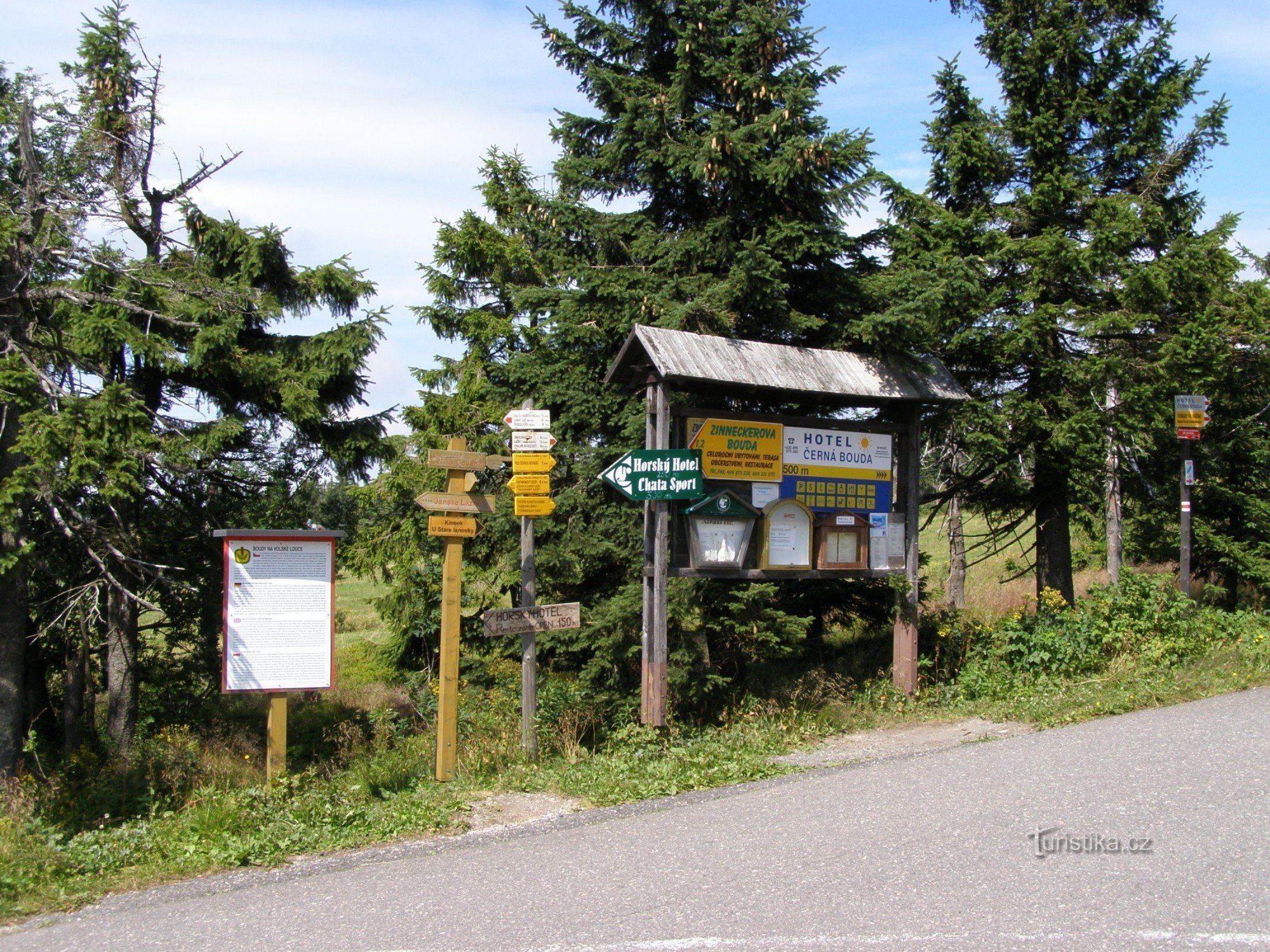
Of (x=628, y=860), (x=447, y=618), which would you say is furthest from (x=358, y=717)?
(x=628, y=860)

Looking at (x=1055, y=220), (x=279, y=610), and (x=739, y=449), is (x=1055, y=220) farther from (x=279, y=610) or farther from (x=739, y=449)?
(x=279, y=610)

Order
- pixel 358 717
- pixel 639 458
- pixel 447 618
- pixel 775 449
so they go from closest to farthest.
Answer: pixel 447 618
pixel 639 458
pixel 775 449
pixel 358 717

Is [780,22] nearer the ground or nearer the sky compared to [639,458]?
nearer the sky

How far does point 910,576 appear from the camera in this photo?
1040 centimetres

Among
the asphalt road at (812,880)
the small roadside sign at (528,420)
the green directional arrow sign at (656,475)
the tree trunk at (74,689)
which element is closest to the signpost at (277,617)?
the small roadside sign at (528,420)

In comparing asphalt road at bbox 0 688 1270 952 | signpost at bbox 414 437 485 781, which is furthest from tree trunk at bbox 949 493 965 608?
signpost at bbox 414 437 485 781

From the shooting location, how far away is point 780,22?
10508 mm

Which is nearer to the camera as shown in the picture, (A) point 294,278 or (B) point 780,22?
(B) point 780,22

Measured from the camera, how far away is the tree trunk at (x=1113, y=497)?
13.1 metres

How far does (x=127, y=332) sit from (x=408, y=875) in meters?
8.95

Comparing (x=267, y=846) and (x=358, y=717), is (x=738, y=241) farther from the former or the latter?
(x=358, y=717)

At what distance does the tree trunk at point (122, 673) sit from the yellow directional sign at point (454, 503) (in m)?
6.48

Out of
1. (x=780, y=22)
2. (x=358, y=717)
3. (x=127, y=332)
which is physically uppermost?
(x=780, y=22)

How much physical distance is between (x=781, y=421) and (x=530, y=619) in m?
3.21
